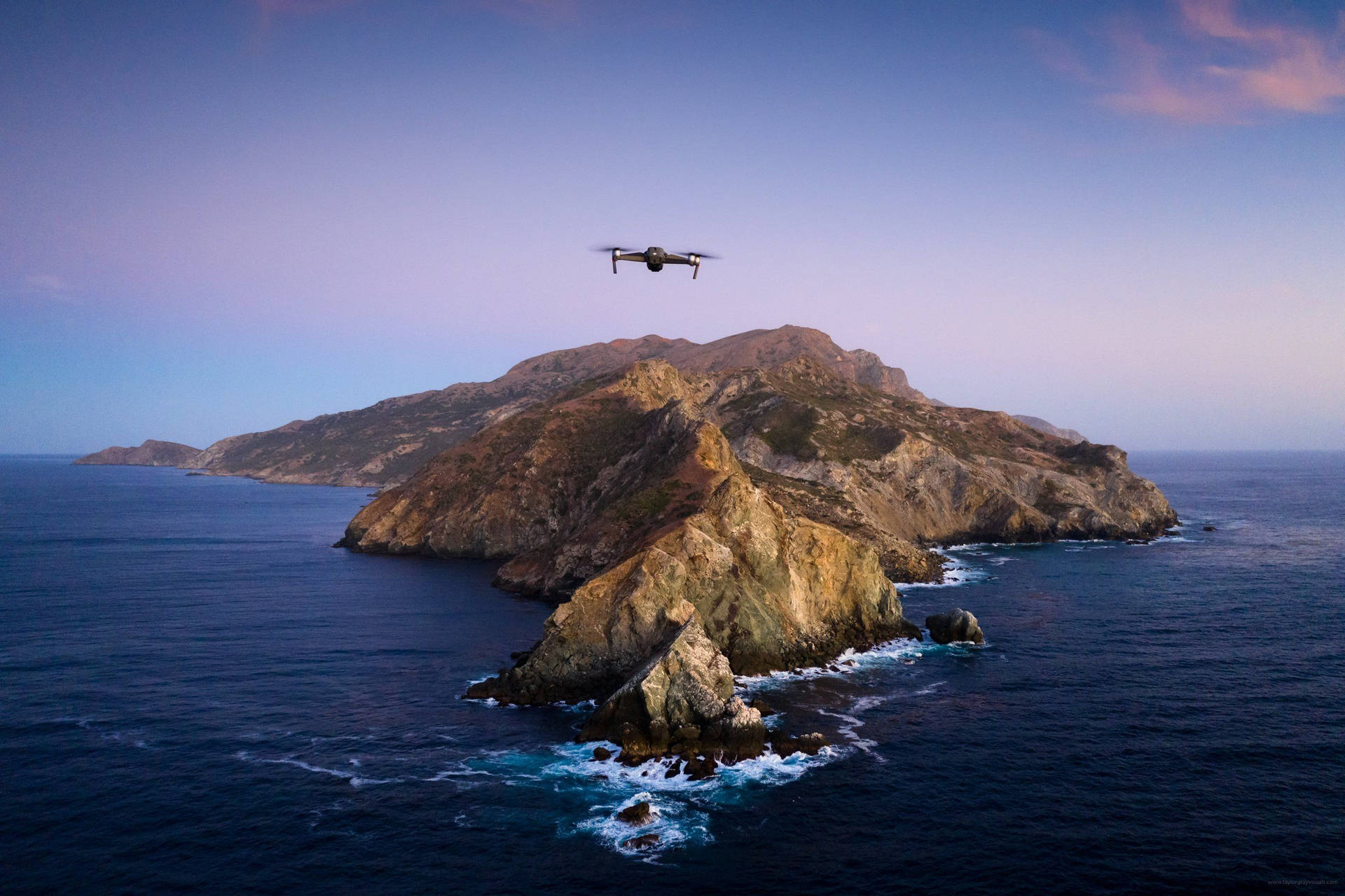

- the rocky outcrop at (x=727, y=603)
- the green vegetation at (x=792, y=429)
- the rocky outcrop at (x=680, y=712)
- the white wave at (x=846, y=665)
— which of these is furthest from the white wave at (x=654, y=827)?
the green vegetation at (x=792, y=429)

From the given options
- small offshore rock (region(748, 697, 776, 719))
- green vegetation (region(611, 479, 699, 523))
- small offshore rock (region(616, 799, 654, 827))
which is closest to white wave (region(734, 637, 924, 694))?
small offshore rock (region(748, 697, 776, 719))

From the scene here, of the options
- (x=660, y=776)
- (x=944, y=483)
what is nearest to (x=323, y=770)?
(x=660, y=776)

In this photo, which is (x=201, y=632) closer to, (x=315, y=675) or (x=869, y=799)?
(x=315, y=675)

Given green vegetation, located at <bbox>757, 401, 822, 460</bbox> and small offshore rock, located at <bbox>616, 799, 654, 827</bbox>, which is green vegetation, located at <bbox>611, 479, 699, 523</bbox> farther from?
green vegetation, located at <bbox>757, 401, 822, 460</bbox>

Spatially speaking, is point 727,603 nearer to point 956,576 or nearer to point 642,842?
point 642,842

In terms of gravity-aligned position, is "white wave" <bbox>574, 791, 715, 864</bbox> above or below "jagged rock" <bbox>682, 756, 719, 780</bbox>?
below

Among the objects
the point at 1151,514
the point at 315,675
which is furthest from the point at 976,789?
the point at 1151,514

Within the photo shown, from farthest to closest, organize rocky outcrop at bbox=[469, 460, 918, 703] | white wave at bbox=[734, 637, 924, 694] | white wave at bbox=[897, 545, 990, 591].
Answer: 1. white wave at bbox=[897, 545, 990, 591]
2. white wave at bbox=[734, 637, 924, 694]
3. rocky outcrop at bbox=[469, 460, 918, 703]

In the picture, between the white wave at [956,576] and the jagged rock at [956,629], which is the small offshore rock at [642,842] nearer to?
the jagged rock at [956,629]
